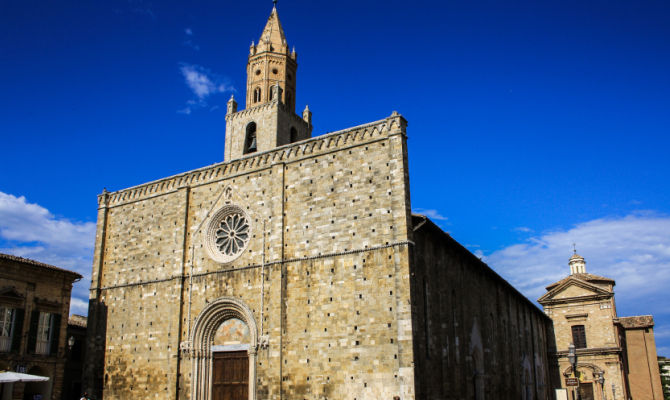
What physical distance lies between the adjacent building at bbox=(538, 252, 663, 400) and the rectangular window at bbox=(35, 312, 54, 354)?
1324 inches

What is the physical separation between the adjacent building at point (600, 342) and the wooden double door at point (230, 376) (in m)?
28.8

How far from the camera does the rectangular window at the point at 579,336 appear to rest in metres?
43.3

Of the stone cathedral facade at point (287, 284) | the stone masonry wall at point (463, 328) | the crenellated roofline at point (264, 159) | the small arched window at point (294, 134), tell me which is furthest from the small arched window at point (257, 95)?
the stone masonry wall at point (463, 328)

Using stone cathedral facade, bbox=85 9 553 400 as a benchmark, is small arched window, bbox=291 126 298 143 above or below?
above

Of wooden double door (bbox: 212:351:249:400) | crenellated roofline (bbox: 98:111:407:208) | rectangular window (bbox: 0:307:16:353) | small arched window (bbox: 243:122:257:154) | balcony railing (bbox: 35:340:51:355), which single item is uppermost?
small arched window (bbox: 243:122:257:154)

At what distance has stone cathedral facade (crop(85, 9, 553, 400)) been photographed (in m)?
18.7

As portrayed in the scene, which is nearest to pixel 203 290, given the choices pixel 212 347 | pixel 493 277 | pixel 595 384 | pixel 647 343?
pixel 212 347

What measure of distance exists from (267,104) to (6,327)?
14.7m

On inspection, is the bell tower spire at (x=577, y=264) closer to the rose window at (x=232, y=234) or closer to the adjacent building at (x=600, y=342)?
the adjacent building at (x=600, y=342)

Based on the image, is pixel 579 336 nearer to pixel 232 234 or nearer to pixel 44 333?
pixel 232 234

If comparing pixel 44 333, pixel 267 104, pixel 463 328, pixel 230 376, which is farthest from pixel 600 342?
pixel 44 333

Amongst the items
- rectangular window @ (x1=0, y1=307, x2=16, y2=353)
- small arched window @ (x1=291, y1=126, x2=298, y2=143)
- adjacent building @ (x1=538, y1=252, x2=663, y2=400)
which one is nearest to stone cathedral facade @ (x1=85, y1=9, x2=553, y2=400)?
small arched window @ (x1=291, y1=126, x2=298, y2=143)

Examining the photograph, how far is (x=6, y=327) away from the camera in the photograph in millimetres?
22844

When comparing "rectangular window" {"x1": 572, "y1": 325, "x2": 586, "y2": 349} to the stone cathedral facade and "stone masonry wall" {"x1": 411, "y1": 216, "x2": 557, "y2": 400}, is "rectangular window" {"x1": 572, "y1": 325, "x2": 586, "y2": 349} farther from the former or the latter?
the stone cathedral facade
